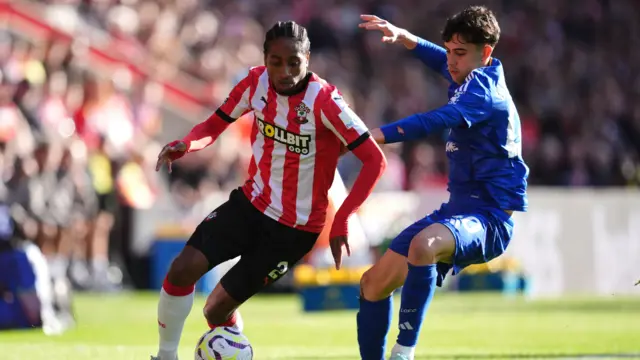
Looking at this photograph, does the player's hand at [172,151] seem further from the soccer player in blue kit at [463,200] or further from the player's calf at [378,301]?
the player's calf at [378,301]

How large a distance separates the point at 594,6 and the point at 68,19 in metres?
14.0

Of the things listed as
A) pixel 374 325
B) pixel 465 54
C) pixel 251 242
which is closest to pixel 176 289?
pixel 251 242

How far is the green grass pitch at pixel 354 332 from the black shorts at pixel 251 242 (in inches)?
69.5

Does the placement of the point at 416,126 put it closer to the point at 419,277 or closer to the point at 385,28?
the point at 419,277

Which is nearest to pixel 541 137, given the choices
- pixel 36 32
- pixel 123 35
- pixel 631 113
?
pixel 631 113

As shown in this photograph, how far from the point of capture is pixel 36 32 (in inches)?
805

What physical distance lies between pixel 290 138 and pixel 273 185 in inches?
12.6

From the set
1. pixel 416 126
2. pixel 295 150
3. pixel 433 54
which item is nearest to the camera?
pixel 416 126

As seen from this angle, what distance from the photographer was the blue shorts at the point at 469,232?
703 cm

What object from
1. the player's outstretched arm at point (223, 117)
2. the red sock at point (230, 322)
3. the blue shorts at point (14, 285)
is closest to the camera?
A: the player's outstretched arm at point (223, 117)

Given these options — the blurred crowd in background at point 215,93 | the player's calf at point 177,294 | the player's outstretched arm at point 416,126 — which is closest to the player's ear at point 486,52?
the player's outstretched arm at point 416,126

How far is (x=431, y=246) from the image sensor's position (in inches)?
272

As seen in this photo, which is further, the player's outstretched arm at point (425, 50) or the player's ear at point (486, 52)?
the player's outstretched arm at point (425, 50)

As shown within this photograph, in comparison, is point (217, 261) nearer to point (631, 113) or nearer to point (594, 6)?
point (631, 113)
